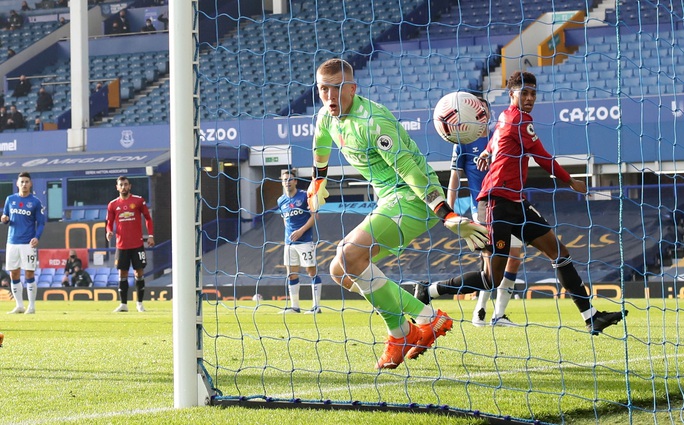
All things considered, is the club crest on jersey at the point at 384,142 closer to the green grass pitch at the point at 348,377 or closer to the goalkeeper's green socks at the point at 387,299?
the goalkeeper's green socks at the point at 387,299

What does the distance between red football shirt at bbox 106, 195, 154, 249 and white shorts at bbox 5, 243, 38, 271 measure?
1248mm

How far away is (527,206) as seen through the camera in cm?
742

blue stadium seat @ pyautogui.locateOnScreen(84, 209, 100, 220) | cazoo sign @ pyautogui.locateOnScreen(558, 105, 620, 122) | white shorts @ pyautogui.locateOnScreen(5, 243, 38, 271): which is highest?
cazoo sign @ pyautogui.locateOnScreen(558, 105, 620, 122)

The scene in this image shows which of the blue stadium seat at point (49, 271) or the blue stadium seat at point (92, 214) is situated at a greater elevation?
the blue stadium seat at point (92, 214)

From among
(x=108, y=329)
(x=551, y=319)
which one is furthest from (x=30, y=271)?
(x=551, y=319)

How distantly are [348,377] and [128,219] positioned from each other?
1018 centimetres

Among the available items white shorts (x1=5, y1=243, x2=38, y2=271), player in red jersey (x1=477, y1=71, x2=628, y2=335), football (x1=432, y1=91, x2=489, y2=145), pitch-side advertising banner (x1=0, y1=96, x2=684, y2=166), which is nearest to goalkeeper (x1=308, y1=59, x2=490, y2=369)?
football (x1=432, y1=91, x2=489, y2=145)

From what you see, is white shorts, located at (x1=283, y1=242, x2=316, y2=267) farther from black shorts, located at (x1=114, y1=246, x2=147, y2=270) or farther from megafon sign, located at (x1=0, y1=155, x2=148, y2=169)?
megafon sign, located at (x1=0, y1=155, x2=148, y2=169)

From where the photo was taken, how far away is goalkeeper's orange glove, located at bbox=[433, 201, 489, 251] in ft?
16.8

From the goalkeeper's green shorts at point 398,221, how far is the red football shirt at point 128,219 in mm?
9303

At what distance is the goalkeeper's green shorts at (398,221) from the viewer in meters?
5.66

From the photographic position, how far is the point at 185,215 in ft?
15.4

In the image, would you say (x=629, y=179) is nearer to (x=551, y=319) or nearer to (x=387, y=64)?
(x=387, y=64)

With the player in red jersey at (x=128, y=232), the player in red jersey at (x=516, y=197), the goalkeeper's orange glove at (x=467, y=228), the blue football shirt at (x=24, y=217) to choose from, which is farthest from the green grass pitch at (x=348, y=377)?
the player in red jersey at (x=128, y=232)
